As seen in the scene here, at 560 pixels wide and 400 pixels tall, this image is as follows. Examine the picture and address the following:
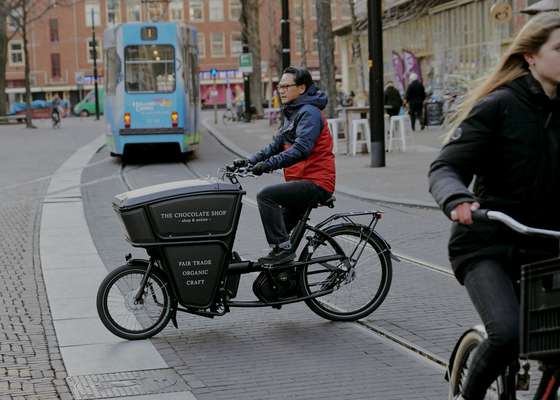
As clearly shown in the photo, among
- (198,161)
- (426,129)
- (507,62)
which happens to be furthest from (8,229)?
(426,129)

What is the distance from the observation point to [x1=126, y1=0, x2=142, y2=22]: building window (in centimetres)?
9631

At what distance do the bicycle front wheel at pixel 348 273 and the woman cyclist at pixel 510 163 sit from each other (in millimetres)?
3336

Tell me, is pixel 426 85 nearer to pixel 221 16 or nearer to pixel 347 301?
pixel 347 301

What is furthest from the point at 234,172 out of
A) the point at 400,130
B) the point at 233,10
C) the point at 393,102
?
the point at 233,10

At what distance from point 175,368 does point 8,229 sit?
7.52 meters

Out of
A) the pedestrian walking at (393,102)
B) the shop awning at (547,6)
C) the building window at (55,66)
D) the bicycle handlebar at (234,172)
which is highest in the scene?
the building window at (55,66)

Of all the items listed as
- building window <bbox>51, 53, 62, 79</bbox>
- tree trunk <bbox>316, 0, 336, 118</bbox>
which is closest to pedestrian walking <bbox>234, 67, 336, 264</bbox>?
tree trunk <bbox>316, 0, 336, 118</bbox>

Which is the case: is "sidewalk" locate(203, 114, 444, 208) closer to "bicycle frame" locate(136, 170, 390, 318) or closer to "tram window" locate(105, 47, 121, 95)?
"tram window" locate(105, 47, 121, 95)

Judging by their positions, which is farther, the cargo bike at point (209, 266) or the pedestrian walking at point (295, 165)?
the pedestrian walking at point (295, 165)

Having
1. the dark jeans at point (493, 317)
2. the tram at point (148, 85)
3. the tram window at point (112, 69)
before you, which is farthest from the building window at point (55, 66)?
the dark jeans at point (493, 317)

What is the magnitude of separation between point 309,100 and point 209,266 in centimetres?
133

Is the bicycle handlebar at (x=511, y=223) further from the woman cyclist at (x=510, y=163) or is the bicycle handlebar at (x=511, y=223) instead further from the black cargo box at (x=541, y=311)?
the black cargo box at (x=541, y=311)

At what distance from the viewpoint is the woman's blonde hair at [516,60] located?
369 centimetres

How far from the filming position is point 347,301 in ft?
23.9
